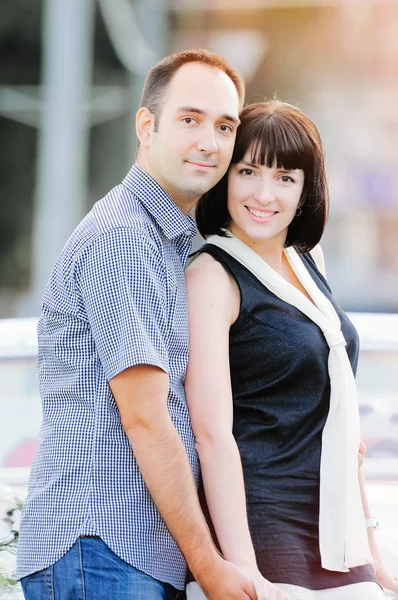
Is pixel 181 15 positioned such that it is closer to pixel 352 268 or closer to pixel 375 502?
pixel 352 268

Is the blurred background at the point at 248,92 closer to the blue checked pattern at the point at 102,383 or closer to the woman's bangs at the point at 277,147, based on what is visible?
the woman's bangs at the point at 277,147

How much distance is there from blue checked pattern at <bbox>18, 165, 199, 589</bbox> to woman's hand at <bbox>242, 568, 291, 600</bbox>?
0.15 meters

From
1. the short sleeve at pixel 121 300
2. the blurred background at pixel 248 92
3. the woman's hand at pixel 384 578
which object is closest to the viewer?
the short sleeve at pixel 121 300

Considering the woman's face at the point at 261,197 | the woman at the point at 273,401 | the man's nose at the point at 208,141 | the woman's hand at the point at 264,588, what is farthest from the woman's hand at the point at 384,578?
the man's nose at the point at 208,141

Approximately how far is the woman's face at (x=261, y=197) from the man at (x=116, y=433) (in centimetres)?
30

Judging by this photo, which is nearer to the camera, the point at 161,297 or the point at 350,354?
the point at 161,297

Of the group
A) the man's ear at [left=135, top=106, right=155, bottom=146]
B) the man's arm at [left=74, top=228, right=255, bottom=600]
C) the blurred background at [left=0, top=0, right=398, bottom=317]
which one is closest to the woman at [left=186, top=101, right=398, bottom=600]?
the man's arm at [left=74, top=228, right=255, bottom=600]

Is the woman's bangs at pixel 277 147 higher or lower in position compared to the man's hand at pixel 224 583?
higher

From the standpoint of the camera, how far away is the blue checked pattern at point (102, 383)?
6.08 ft

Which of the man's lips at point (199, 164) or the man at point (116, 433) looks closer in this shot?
the man at point (116, 433)

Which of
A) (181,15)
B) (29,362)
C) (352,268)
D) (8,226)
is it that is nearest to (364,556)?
(29,362)

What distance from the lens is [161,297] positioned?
1.91m

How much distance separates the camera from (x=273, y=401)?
211 centimetres

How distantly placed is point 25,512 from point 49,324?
1.28ft
